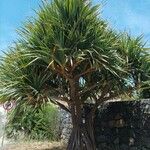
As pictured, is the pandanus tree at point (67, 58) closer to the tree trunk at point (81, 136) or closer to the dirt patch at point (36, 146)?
the tree trunk at point (81, 136)

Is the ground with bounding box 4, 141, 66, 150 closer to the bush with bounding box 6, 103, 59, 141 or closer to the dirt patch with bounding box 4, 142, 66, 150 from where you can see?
the dirt patch with bounding box 4, 142, 66, 150

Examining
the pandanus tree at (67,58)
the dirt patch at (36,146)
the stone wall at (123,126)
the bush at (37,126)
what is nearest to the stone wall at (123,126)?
the stone wall at (123,126)

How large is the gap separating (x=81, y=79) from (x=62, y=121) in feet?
12.7

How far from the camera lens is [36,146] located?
14.2 meters

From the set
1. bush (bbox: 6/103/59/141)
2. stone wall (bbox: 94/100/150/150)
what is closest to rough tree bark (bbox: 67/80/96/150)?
stone wall (bbox: 94/100/150/150)

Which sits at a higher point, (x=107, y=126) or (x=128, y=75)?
(x=128, y=75)

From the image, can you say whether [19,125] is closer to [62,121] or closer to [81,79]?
[62,121]

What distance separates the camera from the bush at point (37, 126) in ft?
50.1

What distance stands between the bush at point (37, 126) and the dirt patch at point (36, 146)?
55 cm

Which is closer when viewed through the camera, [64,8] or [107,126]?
[64,8]

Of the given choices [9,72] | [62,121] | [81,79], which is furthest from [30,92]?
[62,121]

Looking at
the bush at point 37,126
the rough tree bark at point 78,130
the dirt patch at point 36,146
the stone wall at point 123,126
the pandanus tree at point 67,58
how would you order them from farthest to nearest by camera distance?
the bush at point 37,126 → the dirt patch at point 36,146 → the stone wall at point 123,126 → the rough tree bark at point 78,130 → the pandanus tree at point 67,58

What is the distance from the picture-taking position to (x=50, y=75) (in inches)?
432

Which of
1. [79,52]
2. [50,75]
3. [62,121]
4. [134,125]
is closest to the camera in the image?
[79,52]
